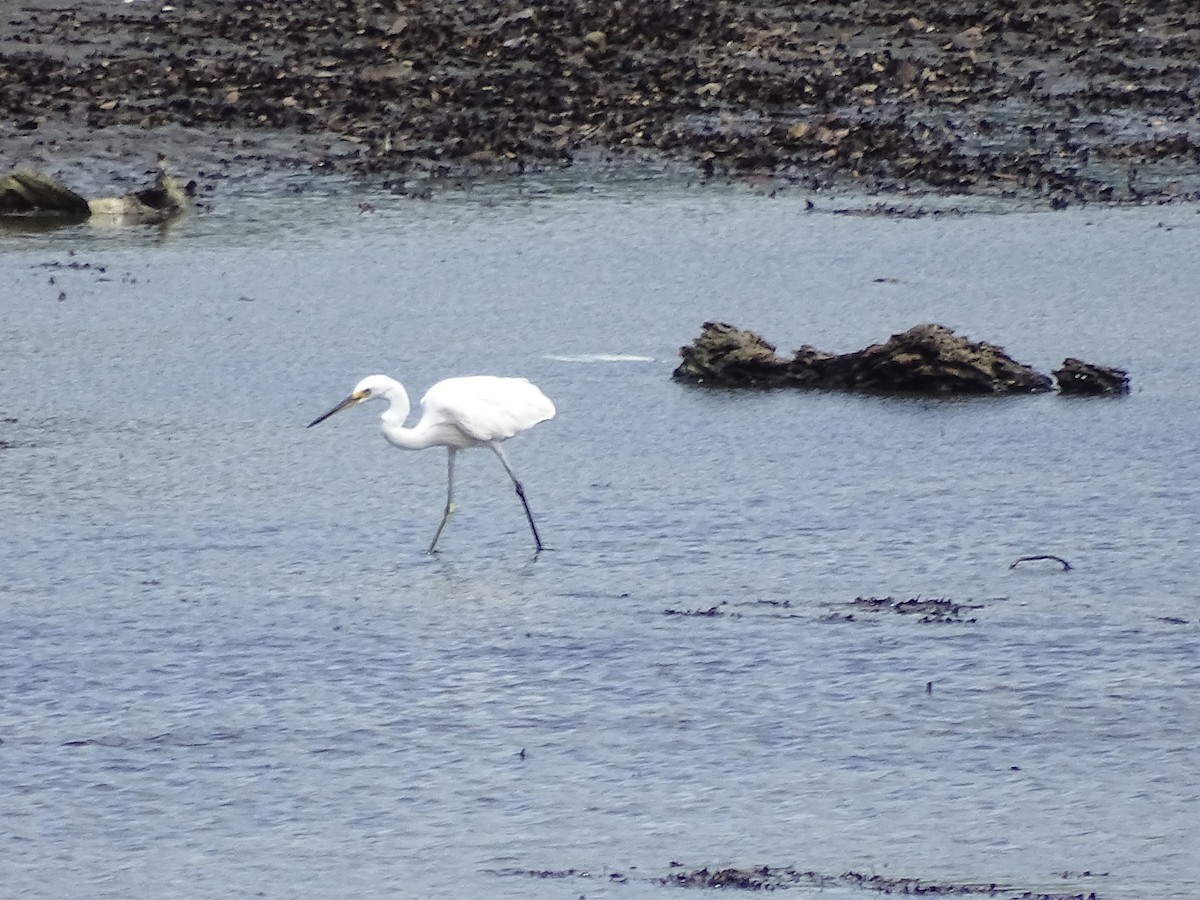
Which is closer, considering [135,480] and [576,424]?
[135,480]

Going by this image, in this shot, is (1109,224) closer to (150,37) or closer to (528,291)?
(528,291)

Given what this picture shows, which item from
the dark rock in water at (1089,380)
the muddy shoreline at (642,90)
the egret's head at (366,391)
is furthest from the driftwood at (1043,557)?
the muddy shoreline at (642,90)

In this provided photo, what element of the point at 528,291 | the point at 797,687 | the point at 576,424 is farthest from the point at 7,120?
the point at 797,687

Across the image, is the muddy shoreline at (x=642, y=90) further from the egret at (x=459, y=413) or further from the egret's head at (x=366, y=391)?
the egret's head at (x=366, y=391)

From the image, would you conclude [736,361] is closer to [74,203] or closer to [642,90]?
[74,203]

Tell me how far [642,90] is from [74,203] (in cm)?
767

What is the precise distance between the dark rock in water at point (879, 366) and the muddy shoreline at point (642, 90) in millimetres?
7576

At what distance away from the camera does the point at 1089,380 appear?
14.3 metres

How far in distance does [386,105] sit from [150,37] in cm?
499

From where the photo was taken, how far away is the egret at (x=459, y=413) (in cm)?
1203

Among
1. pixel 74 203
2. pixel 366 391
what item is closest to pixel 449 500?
pixel 366 391

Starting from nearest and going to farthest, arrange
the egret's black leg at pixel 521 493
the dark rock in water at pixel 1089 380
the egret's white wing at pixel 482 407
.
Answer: the egret's black leg at pixel 521 493 → the egret's white wing at pixel 482 407 → the dark rock in water at pixel 1089 380

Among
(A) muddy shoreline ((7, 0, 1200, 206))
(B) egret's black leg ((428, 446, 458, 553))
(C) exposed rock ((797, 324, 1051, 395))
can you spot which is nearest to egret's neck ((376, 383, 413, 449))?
(B) egret's black leg ((428, 446, 458, 553))

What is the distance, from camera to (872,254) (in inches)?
762
